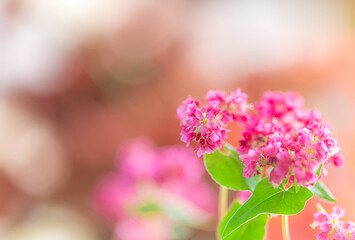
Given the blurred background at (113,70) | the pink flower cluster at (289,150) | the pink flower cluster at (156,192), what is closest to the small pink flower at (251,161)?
the pink flower cluster at (289,150)

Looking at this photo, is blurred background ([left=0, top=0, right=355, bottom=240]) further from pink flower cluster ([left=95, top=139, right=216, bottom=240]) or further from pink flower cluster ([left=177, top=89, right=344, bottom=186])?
pink flower cluster ([left=177, top=89, right=344, bottom=186])

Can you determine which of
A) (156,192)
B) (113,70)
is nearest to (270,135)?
(156,192)

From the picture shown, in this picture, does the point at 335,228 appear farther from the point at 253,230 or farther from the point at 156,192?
the point at 156,192

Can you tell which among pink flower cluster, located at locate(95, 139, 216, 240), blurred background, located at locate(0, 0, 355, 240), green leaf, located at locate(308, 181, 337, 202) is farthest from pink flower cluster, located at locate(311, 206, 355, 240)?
blurred background, located at locate(0, 0, 355, 240)

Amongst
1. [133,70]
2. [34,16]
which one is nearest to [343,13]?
[133,70]

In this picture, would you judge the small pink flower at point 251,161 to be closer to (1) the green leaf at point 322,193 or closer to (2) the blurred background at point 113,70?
(1) the green leaf at point 322,193

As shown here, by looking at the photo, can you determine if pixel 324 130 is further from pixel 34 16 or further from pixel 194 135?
pixel 34 16
